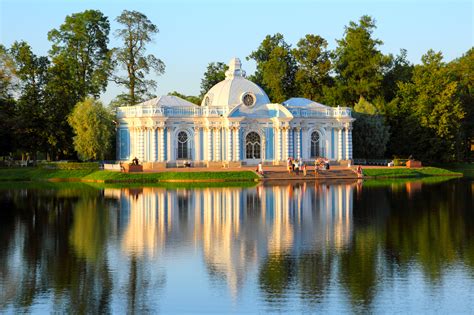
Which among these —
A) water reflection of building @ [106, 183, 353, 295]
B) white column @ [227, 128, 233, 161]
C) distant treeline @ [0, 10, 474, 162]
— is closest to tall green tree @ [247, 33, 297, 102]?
distant treeline @ [0, 10, 474, 162]

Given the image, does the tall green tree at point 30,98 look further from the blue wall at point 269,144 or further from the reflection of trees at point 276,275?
the reflection of trees at point 276,275

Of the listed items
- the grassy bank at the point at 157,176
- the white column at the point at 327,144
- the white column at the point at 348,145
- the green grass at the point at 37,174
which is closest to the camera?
the grassy bank at the point at 157,176

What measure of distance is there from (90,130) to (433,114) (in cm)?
3440

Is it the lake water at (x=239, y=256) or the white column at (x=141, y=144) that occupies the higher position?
the white column at (x=141, y=144)

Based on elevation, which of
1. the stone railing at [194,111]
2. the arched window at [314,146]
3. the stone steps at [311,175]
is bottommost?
the stone steps at [311,175]

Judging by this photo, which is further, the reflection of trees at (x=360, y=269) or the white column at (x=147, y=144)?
the white column at (x=147, y=144)

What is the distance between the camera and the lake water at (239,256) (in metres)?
15.6

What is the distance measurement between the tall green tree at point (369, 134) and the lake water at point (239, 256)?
3719 cm

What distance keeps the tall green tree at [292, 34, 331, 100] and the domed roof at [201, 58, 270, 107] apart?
702 inches

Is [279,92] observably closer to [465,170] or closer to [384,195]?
[465,170]

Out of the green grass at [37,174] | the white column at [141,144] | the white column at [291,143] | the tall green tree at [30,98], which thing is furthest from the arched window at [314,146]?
the tall green tree at [30,98]

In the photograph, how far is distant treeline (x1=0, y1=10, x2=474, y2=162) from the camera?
68.7m

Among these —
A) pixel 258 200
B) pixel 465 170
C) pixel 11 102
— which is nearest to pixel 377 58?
pixel 465 170

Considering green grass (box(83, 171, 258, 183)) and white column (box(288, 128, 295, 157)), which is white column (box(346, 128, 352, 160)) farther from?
green grass (box(83, 171, 258, 183))
